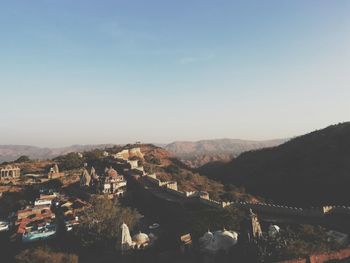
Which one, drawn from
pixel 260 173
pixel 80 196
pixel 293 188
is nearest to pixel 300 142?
pixel 260 173

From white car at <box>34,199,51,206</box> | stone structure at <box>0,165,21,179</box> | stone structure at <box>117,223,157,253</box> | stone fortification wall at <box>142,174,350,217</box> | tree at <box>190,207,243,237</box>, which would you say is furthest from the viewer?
stone structure at <box>0,165,21,179</box>

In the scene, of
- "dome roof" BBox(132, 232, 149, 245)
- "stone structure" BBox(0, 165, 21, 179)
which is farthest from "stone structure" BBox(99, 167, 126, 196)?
"stone structure" BBox(0, 165, 21, 179)

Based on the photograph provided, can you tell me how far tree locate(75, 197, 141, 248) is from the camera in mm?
24969

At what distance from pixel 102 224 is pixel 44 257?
5.42 metres

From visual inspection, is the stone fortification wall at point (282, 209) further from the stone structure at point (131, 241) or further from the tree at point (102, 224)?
the stone structure at point (131, 241)

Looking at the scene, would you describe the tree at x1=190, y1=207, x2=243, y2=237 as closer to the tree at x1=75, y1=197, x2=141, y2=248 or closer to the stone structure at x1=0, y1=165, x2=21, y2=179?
the tree at x1=75, y1=197, x2=141, y2=248

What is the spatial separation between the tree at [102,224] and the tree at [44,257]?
8.78ft

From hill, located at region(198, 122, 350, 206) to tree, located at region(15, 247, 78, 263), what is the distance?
1252 inches

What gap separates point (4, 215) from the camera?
36625mm

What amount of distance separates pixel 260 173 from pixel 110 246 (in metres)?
43.7

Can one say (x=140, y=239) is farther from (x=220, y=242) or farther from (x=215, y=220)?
(x=220, y=242)

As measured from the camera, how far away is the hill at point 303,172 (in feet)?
150

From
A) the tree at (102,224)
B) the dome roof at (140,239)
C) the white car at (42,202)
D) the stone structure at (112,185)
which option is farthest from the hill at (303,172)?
the white car at (42,202)

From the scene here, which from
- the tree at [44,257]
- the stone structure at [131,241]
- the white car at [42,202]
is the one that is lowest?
the tree at [44,257]
